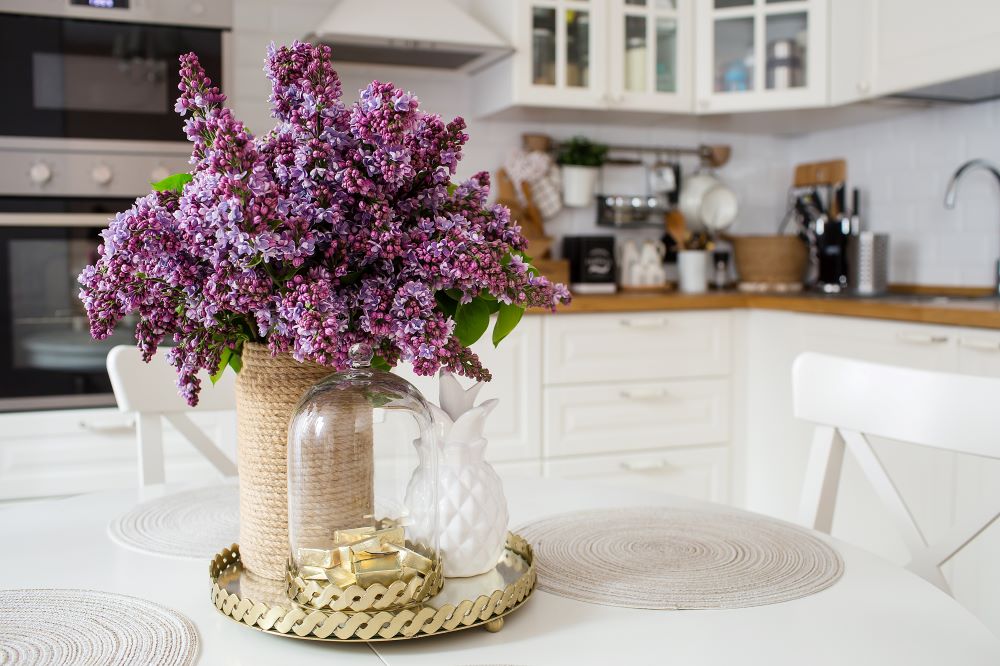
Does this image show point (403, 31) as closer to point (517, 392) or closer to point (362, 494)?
point (517, 392)

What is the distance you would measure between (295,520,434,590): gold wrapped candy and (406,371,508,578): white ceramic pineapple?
5 centimetres

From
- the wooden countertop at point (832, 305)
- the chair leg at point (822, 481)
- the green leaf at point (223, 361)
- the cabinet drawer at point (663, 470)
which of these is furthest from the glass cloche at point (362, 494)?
the cabinet drawer at point (663, 470)

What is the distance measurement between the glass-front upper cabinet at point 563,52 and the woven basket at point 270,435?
2422mm

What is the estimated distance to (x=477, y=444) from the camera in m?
0.90

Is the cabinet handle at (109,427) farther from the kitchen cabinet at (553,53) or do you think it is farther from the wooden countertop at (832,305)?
the kitchen cabinet at (553,53)

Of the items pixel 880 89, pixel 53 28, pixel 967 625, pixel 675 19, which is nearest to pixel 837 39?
pixel 880 89

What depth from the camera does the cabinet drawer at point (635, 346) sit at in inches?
118

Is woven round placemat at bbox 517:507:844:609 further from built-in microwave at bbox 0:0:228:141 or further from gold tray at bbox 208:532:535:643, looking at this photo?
built-in microwave at bbox 0:0:228:141

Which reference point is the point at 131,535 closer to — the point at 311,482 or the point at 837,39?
the point at 311,482

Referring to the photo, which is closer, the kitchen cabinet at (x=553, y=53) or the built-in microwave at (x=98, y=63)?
the built-in microwave at (x=98, y=63)

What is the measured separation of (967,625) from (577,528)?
423 millimetres

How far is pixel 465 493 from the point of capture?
876 mm

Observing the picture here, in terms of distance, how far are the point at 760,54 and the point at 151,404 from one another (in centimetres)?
248

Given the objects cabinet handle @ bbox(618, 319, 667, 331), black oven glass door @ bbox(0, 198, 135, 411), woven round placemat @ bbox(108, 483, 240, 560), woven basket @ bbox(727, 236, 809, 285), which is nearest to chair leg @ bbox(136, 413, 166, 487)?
woven round placemat @ bbox(108, 483, 240, 560)
